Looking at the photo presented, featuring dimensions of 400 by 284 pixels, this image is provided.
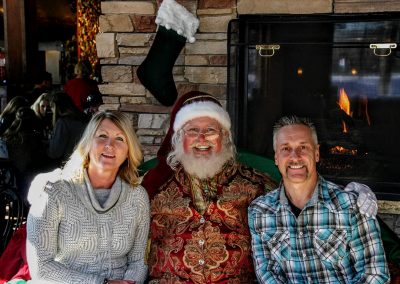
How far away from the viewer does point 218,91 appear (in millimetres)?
3752

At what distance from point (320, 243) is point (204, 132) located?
0.82m

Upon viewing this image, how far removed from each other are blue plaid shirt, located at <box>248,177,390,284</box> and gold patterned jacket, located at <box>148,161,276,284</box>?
174 mm

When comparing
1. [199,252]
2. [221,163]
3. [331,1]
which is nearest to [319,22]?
[331,1]

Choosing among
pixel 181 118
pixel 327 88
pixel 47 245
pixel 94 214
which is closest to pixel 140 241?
pixel 94 214

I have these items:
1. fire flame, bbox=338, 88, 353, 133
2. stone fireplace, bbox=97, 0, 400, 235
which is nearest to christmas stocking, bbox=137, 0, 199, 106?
stone fireplace, bbox=97, 0, 400, 235

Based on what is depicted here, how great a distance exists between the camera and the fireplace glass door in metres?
3.57

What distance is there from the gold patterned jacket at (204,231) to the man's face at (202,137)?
0.41 ft

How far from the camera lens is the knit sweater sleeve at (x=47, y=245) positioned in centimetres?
227

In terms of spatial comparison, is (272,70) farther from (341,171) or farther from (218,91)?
(341,171)

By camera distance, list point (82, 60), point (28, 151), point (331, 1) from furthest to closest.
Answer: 1. point (82, 60)
2. point (28, 151)
3. point (331, 1)

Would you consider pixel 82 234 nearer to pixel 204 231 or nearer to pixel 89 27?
pixel 204 231

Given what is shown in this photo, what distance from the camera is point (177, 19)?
3.55 m

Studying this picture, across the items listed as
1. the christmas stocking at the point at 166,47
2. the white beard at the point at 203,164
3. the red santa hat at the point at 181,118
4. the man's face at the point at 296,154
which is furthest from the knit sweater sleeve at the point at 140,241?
the christmas stocking at the point at 166,47

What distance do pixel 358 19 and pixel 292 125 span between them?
144 cm
